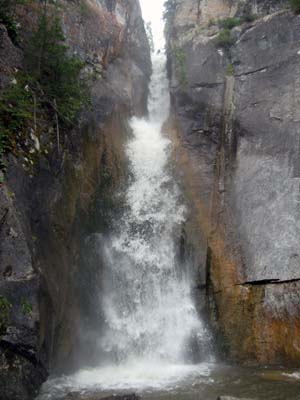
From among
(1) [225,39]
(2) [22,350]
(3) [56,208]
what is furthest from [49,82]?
(1) [225,39]

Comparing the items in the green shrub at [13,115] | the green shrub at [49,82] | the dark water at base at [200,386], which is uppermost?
the green shrub at [49,82]

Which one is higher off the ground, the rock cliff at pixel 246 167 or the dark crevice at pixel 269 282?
the rock cliff at pixel 246 167

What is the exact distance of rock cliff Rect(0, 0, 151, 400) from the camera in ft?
28.2

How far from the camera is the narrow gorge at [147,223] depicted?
9.42 metres

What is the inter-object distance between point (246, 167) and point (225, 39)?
7796mm

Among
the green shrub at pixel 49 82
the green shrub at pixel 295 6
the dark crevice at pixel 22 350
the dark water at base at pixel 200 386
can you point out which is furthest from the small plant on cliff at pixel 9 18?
the green shrub at pixel 295 6

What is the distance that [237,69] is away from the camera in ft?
57.1

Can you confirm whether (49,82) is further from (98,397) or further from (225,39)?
(225,39)

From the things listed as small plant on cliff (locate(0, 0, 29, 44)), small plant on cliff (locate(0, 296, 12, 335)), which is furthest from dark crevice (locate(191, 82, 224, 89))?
small plant on cliff (locate(0, 296, 12, 335))

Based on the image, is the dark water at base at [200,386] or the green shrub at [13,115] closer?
the dark water at base at [200,386]

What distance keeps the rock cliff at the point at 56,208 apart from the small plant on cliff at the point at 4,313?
0.02m

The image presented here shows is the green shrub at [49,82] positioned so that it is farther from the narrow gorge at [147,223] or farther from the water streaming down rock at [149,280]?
the water streaming down rock at [149,280]

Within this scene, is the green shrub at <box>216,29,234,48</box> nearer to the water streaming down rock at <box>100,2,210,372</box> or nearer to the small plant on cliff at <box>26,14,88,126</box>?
the water streaming down rock at <box>100,2,210,372</box>

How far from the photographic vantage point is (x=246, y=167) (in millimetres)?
14305
